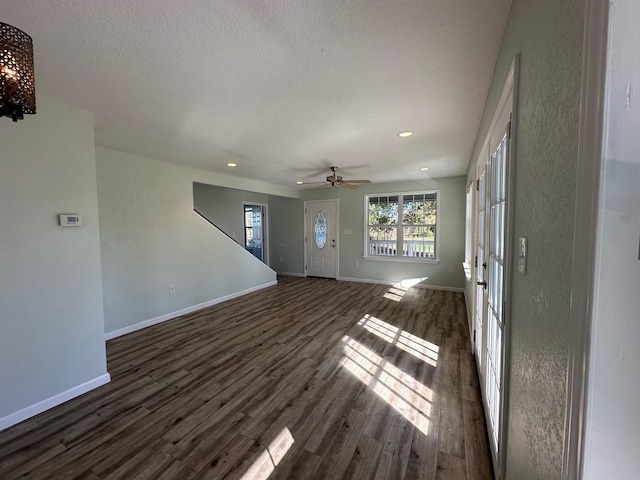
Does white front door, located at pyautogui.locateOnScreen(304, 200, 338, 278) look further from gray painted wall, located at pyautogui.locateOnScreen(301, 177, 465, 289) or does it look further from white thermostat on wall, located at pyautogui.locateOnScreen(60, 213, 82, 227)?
white thermostat on wall, located at pyautogui.locateOnScreen(60, 213, 82, 227)

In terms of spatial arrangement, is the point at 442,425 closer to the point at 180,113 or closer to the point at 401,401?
the point at 401,401

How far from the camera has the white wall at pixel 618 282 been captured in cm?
45

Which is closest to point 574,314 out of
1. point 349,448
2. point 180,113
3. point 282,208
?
point 349,448

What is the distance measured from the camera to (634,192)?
452mm

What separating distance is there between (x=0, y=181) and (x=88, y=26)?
136 cm

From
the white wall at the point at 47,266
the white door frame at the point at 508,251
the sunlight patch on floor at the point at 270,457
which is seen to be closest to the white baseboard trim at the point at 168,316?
the white wall at the point at 47,266

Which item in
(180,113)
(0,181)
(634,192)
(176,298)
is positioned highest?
(180,113)

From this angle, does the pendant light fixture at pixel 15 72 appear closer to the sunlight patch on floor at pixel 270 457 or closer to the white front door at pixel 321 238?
the sunlight patch on floor at pixel 270 457

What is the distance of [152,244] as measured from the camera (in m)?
3.96

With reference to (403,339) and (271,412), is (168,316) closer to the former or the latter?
(271,412)

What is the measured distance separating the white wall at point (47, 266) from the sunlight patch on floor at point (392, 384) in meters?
2.37

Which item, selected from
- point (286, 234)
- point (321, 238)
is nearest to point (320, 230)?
point (321, 238)

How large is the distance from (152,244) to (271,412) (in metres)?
3.05

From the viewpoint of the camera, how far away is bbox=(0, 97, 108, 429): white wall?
1.96m
